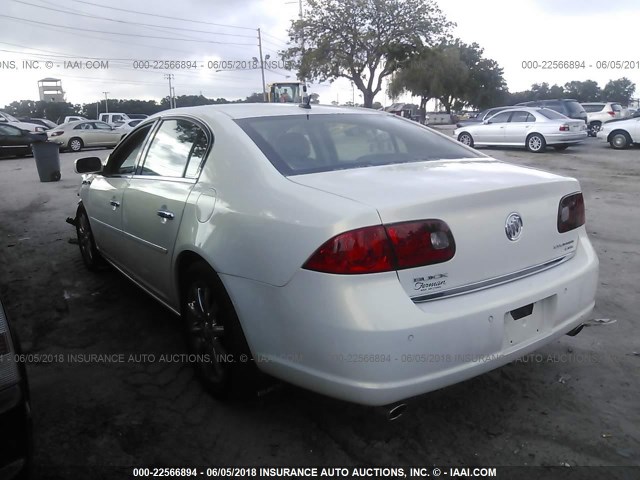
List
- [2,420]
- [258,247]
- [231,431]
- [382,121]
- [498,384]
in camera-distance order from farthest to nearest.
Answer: [382,121] → [498,384] → [231,431] → [258,247] → [2,420]

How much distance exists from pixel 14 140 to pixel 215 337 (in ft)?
72.2

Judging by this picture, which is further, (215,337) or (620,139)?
(620,139)

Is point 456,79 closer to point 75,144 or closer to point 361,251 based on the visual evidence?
point 75,144

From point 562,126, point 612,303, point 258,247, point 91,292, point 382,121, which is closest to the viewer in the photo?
point 258,247

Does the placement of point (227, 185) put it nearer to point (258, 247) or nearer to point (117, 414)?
point (258, 247)

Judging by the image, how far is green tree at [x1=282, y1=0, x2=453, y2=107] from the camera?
3191 centimetres

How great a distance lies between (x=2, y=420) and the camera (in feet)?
5.52

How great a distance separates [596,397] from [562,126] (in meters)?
15.2

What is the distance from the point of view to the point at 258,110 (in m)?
3.21

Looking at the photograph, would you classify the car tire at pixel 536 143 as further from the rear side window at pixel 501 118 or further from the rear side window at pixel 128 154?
the rear side window at pixel 128 154

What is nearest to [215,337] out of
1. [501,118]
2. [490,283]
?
[490,283]

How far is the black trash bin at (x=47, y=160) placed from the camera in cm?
1263

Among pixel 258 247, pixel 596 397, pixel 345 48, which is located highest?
pixel 345 48

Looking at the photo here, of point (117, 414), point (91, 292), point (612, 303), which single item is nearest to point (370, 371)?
point (117, 414)
